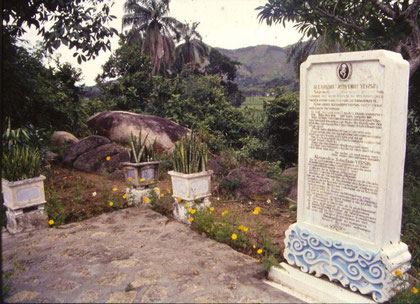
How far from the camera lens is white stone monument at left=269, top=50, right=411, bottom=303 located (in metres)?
2.98

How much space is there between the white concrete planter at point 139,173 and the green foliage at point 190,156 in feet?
3.15

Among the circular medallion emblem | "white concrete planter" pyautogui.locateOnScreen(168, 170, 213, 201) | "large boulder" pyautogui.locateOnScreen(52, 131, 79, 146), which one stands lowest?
"white concrete planter" pyautogui.locateOnScreen(168, 170, 213, 201)

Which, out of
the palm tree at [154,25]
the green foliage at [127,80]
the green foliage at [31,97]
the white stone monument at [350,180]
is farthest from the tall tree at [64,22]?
the palm tree at [154,25]

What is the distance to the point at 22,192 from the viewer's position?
460cm

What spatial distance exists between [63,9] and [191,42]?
27.9m

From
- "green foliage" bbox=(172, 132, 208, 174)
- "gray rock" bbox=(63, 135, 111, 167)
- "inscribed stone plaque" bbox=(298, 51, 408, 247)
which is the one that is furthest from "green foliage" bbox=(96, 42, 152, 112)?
"inscribed stone plaque" bbox=(298, 51, 408, 247)

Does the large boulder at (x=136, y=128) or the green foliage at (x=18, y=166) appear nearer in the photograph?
the green foliage at (x=18, y=166)

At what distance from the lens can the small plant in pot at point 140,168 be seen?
580 cm

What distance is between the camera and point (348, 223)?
3270 millimetres

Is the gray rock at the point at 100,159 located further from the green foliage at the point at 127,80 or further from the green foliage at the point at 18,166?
the green foliage at the point at 127,80

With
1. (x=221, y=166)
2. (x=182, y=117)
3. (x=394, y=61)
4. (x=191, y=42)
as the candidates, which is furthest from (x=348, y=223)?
(x=191, y=42)

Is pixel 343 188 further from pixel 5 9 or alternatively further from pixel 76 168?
pixel 76 168

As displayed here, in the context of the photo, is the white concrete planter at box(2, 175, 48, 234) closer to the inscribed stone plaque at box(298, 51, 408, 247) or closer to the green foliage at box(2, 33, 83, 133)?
the green foliage at box(2, 33, 83, 133)

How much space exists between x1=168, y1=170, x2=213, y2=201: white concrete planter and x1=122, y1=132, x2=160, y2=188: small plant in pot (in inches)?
37.9
